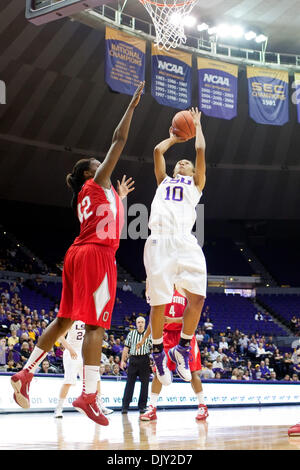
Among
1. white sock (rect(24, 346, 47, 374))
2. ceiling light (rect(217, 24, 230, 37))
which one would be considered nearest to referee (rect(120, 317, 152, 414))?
white sock (rect(24, 346, 47, 374))

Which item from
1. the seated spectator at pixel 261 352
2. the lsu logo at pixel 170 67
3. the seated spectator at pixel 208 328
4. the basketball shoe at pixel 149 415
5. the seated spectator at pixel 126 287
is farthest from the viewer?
the seated spectator at pixel 126 287

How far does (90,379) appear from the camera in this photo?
460 cm

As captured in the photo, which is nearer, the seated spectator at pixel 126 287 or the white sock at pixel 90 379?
the white sock at pixel 90 379

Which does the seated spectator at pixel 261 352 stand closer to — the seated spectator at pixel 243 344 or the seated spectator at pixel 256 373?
the seated spectator at pixel 243 344

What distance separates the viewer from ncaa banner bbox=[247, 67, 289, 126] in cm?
1962

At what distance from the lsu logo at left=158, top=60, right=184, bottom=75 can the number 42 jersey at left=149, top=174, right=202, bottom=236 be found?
12.8m

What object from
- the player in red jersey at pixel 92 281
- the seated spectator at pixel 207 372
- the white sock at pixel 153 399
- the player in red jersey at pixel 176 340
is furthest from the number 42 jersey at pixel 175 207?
the seated spectator at pixel 207 372

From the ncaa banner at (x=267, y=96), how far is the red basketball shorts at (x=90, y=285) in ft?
52.0

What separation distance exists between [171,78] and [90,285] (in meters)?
14.9

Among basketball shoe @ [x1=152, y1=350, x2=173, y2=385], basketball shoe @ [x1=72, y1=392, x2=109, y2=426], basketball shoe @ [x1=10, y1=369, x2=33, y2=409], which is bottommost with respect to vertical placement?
basketball shoe @ [x1=72, y1=392, x2=109, y2=426]

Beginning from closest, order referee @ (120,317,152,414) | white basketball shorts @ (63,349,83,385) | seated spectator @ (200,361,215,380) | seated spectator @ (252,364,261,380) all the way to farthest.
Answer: white basketball shorts @ (63,349,83,385) < referee @ (120,317,152,414) < seated spectator @ (200,361,215,380) < seated spectator @ (252,364,261,380)

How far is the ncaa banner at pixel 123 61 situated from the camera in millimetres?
17266

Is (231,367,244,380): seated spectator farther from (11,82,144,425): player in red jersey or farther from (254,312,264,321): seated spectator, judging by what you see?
(11,82,144,425): player in red jersey
